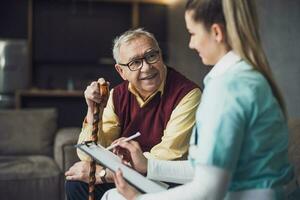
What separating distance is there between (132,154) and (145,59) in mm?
448

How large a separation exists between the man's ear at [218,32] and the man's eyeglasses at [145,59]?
746mm

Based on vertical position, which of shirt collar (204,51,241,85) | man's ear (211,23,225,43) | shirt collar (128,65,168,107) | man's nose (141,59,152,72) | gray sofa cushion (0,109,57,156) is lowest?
gray sofa cushion (0,109,57,156)

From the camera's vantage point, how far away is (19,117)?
343 centimetres

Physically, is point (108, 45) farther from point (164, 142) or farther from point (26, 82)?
point (164, 142)

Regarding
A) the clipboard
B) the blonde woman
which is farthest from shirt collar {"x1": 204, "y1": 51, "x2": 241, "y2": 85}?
the clipboard

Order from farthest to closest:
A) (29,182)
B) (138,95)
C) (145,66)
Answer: (29,182) < (138,95) < (145,66)

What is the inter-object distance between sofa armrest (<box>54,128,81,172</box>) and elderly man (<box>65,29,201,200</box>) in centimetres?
83

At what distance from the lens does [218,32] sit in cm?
111

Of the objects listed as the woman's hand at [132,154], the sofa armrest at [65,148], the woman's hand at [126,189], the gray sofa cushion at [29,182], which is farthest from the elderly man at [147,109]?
the gray sofa cushion at [29,182]

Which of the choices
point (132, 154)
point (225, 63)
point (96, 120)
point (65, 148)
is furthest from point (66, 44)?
point (225, 63)

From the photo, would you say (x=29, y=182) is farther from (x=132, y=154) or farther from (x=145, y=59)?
(x=132, y=154)

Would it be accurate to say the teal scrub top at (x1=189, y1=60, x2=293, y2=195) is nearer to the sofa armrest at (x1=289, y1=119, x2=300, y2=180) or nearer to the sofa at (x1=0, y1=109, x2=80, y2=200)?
the sofa armrest at (x1=289, y1=119, x2=300, y2=180)

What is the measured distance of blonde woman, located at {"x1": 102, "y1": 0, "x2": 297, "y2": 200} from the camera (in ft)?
3.42

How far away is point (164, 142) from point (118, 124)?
0.27 meters
